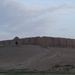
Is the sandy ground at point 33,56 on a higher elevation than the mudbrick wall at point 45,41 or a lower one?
lower

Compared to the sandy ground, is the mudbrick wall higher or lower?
higher

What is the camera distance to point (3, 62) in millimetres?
39719

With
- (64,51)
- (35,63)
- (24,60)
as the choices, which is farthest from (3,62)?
(64,51)

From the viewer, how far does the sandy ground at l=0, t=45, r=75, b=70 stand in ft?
118

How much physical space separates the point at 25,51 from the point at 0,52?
3323 millimetres

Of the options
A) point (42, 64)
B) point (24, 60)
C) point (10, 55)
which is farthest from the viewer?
point (10, 55)

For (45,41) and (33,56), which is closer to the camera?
(33,56)

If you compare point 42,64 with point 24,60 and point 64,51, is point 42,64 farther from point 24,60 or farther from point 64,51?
point 64,51

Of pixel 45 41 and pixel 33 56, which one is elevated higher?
pixel 45 41

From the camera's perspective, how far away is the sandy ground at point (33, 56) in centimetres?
3597

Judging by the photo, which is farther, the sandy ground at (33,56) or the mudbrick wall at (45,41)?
the mudbrick wall at (45,41)

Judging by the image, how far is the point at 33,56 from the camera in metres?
40.8

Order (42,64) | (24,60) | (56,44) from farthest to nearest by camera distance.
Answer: (56,44), (24,60), (42,64)

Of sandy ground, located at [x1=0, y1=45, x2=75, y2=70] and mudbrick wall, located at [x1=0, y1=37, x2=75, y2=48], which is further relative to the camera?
mudbrick wall, located at [x1=0, y1=37, x2=75, y2=48]
